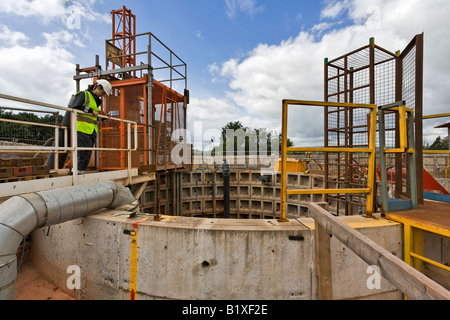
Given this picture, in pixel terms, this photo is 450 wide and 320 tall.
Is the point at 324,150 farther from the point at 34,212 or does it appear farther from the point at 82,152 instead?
the point at 82,152

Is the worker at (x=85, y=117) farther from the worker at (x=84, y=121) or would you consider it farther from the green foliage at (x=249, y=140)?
the green foliage at (x=249, y=140)

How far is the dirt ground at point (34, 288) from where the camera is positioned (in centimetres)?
309

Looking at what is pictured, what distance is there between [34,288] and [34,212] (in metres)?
1.98

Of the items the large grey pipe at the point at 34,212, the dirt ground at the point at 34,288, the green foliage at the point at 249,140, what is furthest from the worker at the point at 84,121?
the green foliage at the point at 249,140

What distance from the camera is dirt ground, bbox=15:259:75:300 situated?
3.09m

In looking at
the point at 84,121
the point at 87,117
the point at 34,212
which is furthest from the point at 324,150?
the point at 84,121

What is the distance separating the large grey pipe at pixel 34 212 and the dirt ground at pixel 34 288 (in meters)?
1.30

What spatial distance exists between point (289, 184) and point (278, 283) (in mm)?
8723

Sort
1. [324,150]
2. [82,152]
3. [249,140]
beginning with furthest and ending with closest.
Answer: [249,140] → [82,152] → [324,150]

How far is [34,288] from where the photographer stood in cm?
326

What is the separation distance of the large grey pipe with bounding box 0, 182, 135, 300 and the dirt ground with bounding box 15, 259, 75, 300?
4.27ft

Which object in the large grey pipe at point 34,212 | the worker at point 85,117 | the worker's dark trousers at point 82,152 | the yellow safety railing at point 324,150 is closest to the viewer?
the large grey pipe at point 34,212

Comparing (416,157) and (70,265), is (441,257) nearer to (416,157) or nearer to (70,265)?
(416,157)
